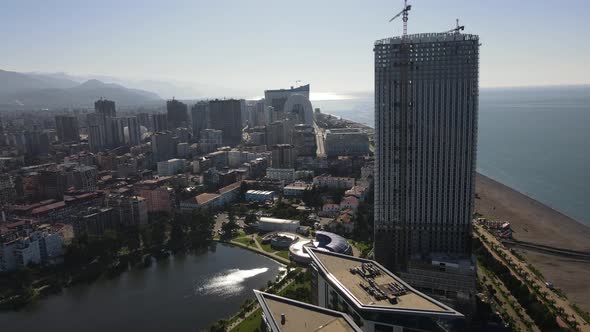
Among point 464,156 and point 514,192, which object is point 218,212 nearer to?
point 464,156

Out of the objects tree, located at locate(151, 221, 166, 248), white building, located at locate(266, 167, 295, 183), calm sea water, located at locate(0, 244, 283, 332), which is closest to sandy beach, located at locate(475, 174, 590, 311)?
calm sea water, located at locate(0, 244, 283, 332)

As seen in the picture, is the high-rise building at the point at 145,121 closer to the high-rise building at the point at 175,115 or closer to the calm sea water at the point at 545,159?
the high-rise building at the point at 175,115

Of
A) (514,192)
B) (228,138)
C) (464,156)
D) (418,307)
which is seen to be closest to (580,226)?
(514,192)

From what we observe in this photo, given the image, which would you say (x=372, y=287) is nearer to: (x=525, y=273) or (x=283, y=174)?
(x=525, y=273)

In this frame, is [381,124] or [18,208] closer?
[381,124]

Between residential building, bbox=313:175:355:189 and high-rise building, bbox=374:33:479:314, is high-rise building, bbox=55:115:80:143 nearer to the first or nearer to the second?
residential building, bbox=313:175:355:189

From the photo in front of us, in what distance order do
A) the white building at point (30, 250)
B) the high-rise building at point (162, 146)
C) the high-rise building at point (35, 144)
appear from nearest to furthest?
the white building at point (30, 250)
the high-rise building at point (162, 146)
the high-rise building at point (35, 144)

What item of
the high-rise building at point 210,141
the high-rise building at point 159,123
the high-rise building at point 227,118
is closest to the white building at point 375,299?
the high-rise building at point 210,141
